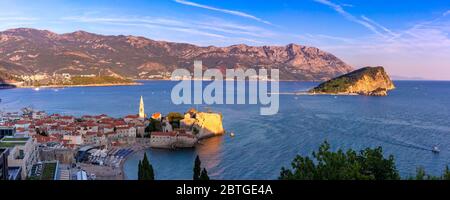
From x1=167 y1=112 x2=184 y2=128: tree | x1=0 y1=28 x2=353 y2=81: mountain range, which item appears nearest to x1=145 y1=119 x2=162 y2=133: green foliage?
x1=167 y1=112 x2=184 y2=128: tree

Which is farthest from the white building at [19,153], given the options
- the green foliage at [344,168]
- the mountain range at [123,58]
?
the mountain range at [123,58]

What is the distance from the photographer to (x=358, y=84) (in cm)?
3381

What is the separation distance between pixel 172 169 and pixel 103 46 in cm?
4592

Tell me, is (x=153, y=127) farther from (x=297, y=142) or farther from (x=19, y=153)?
(x=19, y=153)

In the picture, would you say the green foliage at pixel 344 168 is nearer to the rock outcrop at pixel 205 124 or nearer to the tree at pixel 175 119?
the rock outcrop at pixel 205 124

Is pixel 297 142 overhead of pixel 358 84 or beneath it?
beneath

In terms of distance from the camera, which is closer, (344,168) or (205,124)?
(344,168)

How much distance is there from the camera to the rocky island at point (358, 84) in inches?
1271

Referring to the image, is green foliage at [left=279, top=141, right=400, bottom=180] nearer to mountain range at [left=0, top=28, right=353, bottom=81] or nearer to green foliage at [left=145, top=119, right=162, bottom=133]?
green foliage at [left=145, top=119, right=162, bottom=133]

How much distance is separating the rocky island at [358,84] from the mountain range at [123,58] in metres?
1.11

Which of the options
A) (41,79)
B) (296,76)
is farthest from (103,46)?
(296,76)

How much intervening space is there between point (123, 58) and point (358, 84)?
1099 inches

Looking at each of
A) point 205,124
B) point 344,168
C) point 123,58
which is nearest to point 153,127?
point 205,124
